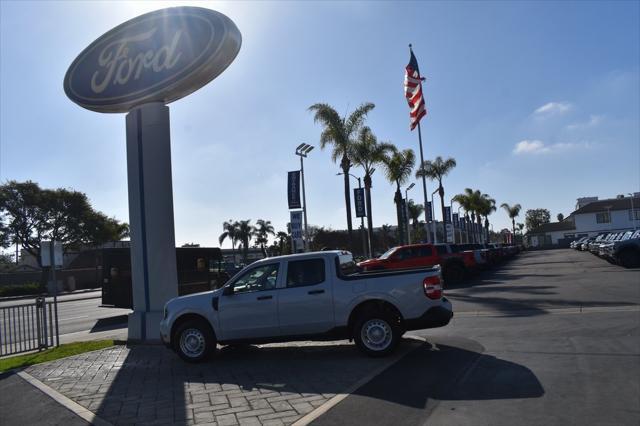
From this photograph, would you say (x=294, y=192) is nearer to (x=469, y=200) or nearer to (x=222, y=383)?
(x=222, y=383)

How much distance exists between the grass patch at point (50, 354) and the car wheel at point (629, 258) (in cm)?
2122

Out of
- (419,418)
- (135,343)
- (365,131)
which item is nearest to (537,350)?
(419,418)

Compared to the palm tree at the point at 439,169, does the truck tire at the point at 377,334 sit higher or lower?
lower

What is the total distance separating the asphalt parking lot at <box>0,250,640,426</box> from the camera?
5.86 metres

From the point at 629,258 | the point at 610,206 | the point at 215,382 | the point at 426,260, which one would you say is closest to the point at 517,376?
the point at 215,382

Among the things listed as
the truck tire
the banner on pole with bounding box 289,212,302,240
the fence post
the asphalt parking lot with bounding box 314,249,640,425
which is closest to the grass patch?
the fence post

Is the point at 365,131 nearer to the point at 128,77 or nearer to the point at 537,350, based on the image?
the point at 128,77

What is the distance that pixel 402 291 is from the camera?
8.62m

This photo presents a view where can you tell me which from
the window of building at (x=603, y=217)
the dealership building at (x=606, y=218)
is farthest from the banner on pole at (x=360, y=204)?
the window of building at (x=603, y=217)

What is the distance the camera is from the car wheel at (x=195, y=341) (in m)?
9.44

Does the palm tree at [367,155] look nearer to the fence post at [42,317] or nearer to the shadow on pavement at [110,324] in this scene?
the shadow on pavement at [110,324]

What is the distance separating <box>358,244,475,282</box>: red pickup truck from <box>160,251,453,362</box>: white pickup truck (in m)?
12.9

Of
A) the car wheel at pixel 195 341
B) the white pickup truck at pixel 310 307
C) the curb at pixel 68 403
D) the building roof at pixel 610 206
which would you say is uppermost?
the building roof at pixel 610 206

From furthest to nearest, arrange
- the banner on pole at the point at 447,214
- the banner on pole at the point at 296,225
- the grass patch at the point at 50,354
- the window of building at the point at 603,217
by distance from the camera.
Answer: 1. the window of building at the point at 603,217
2. the banner on pole at the point at 447,214
3. the banner on pole at the point at 296,225
4. the grass patch at the point at 50,354
